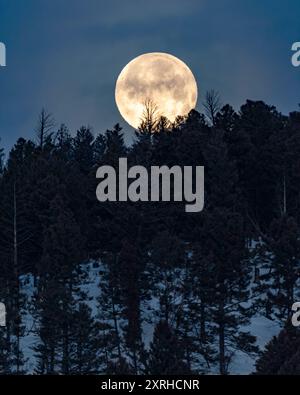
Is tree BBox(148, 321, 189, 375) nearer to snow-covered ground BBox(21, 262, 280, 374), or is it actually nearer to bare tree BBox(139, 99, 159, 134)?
snow-covered ground BBox(21, 262, 280, 374)

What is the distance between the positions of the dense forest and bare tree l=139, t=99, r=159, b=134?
20 centimetres

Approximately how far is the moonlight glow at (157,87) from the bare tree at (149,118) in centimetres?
73

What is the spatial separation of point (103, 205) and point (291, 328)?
2303cm

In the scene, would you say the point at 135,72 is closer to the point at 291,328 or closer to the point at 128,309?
the point at 128,309

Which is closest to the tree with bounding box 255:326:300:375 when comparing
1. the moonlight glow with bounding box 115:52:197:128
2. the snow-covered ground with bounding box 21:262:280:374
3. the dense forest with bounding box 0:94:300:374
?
the dense forest with bounding box 0:94:300:374

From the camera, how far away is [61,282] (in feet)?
134

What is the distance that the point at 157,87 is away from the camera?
6038 cm

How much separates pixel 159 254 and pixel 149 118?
65.7 feet

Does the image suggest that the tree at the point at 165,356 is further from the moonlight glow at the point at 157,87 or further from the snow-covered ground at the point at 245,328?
the moonlight glow at the point at 157,87

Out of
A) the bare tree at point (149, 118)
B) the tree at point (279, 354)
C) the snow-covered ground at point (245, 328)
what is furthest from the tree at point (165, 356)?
the bare tree at point (149, 118)

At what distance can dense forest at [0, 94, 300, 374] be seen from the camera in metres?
36.6

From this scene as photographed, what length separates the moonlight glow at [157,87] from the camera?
2382 inches

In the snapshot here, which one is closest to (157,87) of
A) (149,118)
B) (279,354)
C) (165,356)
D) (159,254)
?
(149,118)

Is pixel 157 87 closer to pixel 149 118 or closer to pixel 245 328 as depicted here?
pixel 149 118
